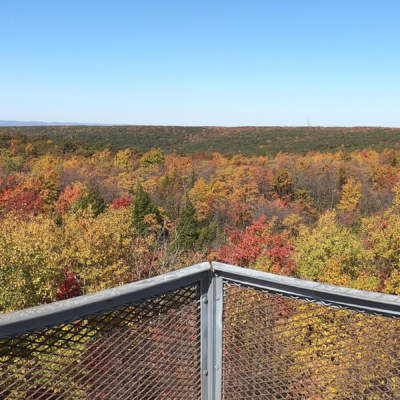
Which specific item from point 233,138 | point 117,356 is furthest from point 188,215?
point 233,138

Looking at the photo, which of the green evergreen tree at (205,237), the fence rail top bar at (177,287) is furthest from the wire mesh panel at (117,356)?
the green evergreen tree at (205,237)

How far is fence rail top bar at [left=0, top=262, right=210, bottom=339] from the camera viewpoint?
167 centimetres

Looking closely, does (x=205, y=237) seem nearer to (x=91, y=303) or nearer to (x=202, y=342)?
(x=202, y=342)

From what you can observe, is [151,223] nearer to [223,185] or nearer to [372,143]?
[223,185]

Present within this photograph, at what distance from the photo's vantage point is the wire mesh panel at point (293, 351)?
239 cm

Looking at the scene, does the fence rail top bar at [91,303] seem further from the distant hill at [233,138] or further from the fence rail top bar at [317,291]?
the distant hill at [233,138]

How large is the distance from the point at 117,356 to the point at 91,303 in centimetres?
55

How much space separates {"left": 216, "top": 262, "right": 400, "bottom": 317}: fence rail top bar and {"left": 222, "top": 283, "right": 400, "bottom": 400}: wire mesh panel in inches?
3.3


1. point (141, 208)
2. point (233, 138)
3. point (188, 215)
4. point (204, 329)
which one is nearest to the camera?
point (204, 329)

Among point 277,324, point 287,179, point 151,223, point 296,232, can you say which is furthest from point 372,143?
point 277,324

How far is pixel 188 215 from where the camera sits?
1661 inches

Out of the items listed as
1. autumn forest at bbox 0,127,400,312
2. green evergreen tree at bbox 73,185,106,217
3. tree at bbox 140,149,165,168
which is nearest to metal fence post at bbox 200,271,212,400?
autumn forest at bbox 0,127,400,312

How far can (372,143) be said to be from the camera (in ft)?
343

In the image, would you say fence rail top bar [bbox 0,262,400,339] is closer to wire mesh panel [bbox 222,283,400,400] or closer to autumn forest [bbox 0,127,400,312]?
wire mesh panel [bbox 222,283,400,400]
